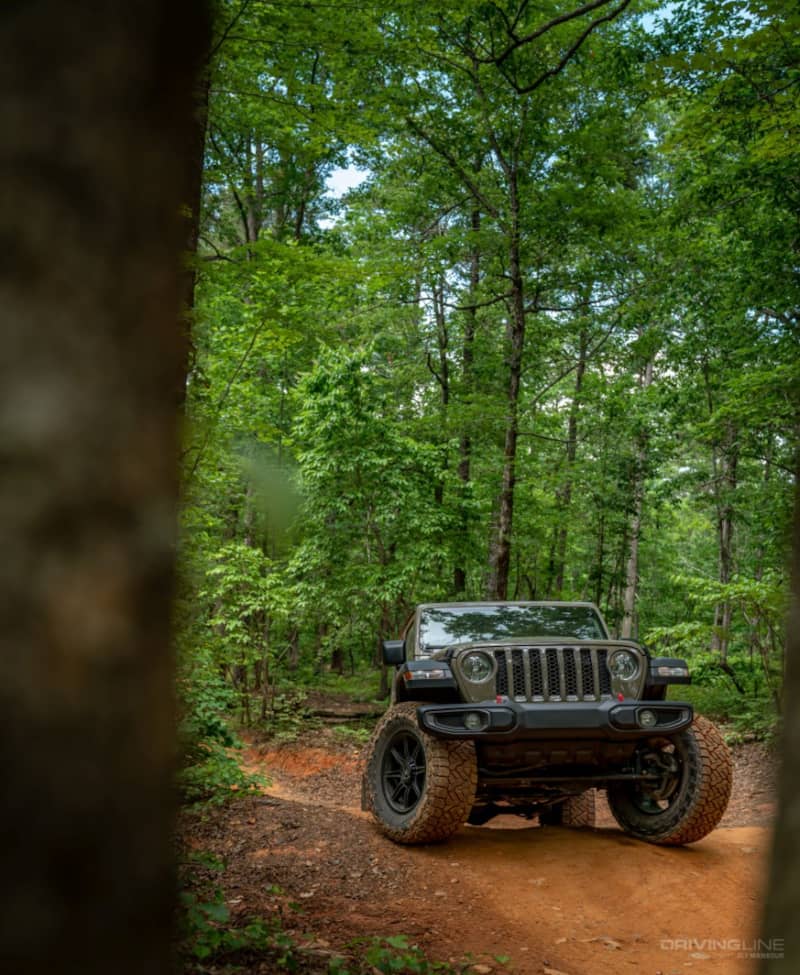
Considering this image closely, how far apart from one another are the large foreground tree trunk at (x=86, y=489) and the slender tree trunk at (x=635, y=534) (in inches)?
785

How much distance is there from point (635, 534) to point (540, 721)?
15.6 metres

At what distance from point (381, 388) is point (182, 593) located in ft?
57.6

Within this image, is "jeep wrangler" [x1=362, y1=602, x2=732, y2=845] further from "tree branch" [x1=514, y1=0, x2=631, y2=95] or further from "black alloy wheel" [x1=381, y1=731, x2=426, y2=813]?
"tree branch" [x1=514, y1=0, x2=631, y2=95]

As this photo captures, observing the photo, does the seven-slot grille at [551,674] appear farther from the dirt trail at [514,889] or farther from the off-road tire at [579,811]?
the off-road tire at [579,811]

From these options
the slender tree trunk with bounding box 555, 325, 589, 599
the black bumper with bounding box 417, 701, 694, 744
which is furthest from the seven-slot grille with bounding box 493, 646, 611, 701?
the slender tree trunk with bounding box 555, 325, 589, 599

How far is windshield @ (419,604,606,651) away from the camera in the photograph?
7.37 meters

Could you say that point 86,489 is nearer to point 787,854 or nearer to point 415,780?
point 787,854

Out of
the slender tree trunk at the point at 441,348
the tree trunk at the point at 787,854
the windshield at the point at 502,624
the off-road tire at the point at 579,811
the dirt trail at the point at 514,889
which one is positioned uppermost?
the slender tree trunk at the point at 441,348

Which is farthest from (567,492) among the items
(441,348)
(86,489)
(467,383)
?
(86,489)

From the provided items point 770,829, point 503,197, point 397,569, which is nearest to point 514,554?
point 397,569

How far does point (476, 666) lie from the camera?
6.45m

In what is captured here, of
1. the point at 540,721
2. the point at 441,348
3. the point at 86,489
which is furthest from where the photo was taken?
the point at 441,348

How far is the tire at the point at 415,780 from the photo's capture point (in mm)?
6004

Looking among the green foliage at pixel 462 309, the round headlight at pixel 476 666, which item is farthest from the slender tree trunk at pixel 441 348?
the round headlight at pixel 476 666
